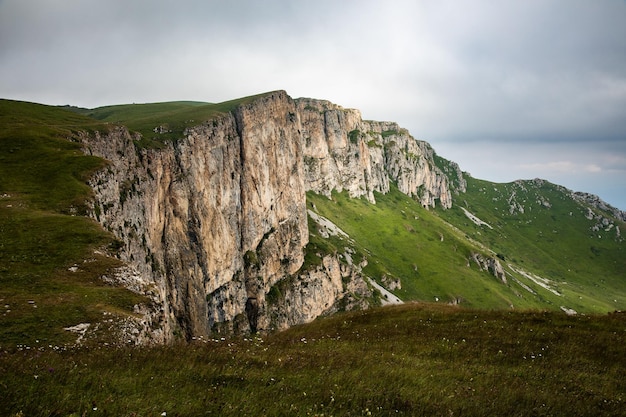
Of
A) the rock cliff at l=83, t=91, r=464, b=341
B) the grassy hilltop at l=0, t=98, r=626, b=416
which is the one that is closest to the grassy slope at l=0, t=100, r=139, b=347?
the grassy hilltop at l=0, t=98, r=626, b=416

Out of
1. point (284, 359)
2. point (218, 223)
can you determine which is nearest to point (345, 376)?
point (284, 359)

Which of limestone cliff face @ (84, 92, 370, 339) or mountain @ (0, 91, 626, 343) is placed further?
limestone cliff face @ (84, 92, 370, 339)

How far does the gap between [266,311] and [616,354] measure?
→ 144051 millimetres

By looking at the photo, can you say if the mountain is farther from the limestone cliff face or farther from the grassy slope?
the limestone cliff face

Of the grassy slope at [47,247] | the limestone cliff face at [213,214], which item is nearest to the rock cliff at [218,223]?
the limestone cliff face at [213,214]

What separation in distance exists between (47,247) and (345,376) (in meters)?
27.1

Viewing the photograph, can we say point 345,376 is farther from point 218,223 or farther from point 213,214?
point 218,223

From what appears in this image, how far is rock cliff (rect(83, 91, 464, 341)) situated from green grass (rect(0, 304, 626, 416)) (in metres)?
13.4

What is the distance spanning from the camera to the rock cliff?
241ft

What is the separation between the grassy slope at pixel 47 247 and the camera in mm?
20391

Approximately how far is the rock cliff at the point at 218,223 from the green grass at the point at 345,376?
13399 mm

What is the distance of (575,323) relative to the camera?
22.7m

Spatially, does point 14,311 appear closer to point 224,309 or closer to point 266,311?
point 224,309

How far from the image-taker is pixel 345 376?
13.4 m
